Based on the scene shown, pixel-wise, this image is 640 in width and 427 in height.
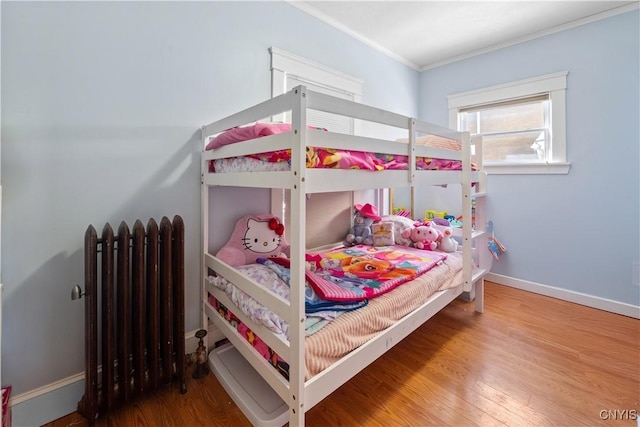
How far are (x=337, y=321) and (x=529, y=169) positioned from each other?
2.64 metres

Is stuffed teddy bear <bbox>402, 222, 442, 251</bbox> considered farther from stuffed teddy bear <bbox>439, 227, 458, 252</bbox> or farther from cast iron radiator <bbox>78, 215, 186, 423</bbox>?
cast iron radiator <bbox>78, 215, 186, 423</bbox>

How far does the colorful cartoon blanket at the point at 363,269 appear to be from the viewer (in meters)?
1.43

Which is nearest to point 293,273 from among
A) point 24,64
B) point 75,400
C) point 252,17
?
point 75,400

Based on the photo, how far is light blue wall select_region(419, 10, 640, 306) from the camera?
2309 mm

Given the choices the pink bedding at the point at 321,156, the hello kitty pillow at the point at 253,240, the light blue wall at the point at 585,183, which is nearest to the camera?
the pink bedding at the point at 321,156

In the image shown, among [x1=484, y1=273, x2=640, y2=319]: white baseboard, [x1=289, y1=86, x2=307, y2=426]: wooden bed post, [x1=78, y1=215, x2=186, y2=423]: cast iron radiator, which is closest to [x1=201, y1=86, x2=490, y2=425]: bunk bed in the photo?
[x1=289, y1=86, x2=307, y2=426]: wooden bed post

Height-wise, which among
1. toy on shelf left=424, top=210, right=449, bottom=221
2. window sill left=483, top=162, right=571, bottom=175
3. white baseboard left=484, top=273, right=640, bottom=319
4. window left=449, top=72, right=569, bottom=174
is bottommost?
white baseboard left=484, top=273, right=640, bottom=319

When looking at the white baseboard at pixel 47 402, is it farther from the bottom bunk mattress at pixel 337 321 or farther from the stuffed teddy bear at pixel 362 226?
the stuffed teddy bear at pixel 362 226

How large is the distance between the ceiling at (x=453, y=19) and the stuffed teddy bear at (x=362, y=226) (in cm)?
160

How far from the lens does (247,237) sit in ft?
6.03

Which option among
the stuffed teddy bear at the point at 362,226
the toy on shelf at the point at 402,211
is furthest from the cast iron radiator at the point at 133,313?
the toy on shelf at the point at 402,211

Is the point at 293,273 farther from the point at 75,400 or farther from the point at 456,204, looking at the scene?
the point at 456,204

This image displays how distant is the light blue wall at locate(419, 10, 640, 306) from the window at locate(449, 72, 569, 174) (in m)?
0.08

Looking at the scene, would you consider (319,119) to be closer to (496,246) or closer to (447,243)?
(447,243)
